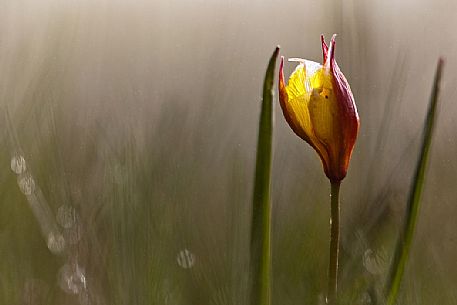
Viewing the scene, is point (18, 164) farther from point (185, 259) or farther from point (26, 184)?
point (185, 259)

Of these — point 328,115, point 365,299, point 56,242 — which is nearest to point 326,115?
point 328,115

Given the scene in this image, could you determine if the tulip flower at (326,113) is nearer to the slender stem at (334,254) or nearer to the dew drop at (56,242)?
the slender stem at (334,254)

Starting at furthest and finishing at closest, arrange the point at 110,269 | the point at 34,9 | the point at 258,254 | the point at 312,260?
the point at 34,9
the point at 312,260
the point at 110,269
the point at 258,254

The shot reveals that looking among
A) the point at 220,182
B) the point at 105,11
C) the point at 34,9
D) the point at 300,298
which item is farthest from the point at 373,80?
the point at 105,11

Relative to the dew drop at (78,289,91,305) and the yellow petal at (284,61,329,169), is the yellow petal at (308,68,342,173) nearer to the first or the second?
the yellow petal at (284,61,329,169)

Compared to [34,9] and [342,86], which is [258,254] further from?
[34,9]

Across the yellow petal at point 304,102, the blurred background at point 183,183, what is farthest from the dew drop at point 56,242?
the yellow petal at point 304,102
